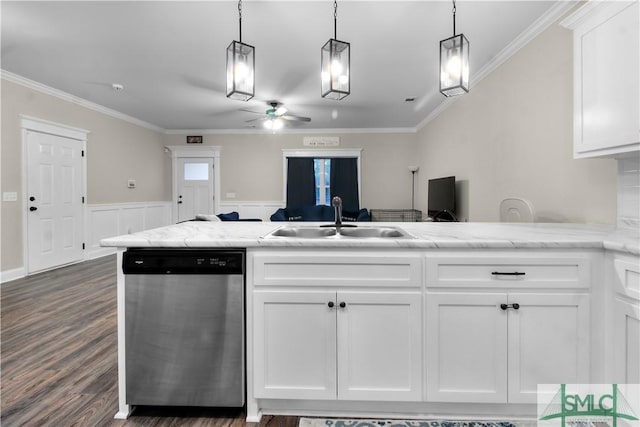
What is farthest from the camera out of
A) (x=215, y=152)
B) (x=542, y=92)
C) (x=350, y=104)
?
(x=215, y=152)

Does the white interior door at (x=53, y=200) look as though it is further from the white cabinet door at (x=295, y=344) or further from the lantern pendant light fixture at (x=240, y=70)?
the white cabinet door at (x=295, y=344)

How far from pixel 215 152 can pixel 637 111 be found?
24.7 feet

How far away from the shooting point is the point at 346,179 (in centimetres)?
778

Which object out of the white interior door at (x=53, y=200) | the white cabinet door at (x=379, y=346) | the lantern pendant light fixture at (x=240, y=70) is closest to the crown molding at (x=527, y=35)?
the lantern pendant light fixture at (x=240, y=70)

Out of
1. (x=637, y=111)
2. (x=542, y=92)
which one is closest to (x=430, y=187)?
(x=542, y=92)

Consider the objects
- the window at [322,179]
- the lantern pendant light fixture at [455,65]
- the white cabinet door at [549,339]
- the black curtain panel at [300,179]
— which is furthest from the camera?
the window at [322,179]

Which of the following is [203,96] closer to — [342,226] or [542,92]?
[342,226]

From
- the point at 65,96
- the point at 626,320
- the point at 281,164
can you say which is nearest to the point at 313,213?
the point at 281,164

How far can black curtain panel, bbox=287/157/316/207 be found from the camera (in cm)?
780

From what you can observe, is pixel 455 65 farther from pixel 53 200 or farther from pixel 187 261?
pixel 53 200

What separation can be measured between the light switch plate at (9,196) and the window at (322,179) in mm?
5241

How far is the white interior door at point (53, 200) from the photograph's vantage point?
462 centimetres

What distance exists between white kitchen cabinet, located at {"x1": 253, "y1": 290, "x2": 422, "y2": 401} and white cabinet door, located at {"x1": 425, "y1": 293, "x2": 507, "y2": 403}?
0.25 ft

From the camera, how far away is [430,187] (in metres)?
5.91
